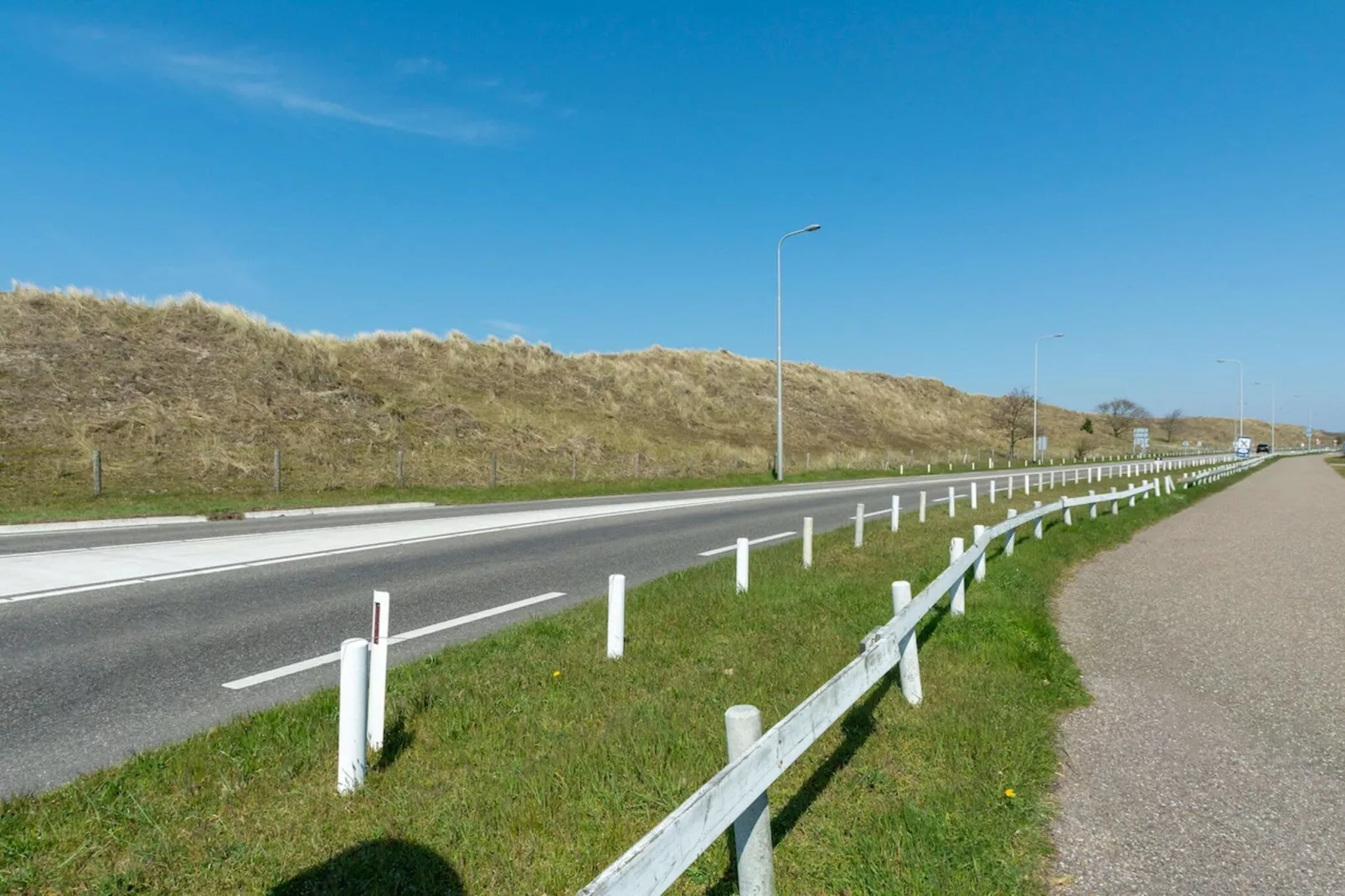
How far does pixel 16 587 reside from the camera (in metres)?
8.30

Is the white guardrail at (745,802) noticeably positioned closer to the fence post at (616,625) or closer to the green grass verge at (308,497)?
the fence post at (616,625)

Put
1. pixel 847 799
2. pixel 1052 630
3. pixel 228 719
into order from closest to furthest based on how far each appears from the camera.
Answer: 1. pixel 847 799
2. pixel 228 719
3. pixel 1052 630

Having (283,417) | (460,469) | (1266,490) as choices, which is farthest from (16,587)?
(1266,490)

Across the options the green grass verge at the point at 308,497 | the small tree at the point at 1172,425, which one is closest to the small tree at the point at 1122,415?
the small tree at the point at 1172,425

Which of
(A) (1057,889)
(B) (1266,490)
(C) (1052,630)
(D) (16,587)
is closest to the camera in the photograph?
(A) (1057,889)

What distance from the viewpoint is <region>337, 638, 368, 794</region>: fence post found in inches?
150

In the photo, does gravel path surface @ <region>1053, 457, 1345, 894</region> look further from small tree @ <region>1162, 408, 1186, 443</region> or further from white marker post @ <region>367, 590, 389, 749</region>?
small tree @ <region>1162, 408, 1186, 443</region>

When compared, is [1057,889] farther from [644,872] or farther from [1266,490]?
[1266,490]

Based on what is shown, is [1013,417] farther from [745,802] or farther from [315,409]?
[745,802]

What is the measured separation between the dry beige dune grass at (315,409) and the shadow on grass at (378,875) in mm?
21211

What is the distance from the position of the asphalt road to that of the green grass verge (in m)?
3.02

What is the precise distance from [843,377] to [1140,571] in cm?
7526

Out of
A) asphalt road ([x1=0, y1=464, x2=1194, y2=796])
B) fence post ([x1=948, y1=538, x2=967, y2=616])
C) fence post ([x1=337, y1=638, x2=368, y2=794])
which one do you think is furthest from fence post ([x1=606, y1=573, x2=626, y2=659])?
fence post ([x1=948, y1=538, x2=967, y2=616])

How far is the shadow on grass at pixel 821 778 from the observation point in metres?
3.26
